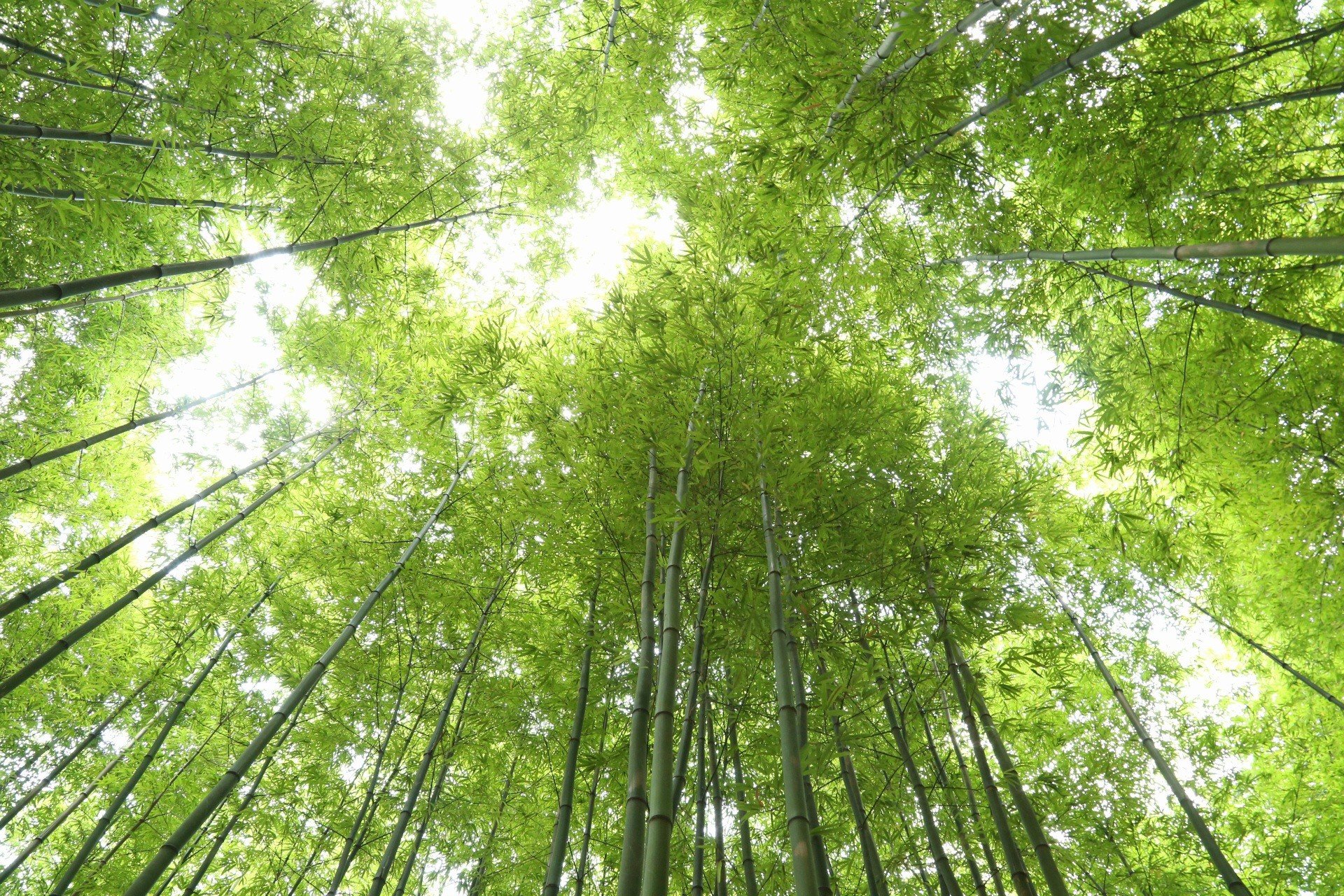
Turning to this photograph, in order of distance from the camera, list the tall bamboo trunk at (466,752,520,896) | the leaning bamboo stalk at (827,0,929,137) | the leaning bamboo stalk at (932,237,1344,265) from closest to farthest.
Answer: the leaning bamboo stalk at (932,237,1344,265) → the leaning bamboo stalk at (827,0,929,137) → the tall bamboo trunk at (466,752,520,896)

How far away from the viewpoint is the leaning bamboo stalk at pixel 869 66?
99.1 inches

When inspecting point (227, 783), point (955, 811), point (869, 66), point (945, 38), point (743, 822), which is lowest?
point (227, 783)

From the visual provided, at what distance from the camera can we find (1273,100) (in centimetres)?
255

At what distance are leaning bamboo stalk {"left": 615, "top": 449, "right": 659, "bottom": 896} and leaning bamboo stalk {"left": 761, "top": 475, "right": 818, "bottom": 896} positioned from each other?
437 millimetres

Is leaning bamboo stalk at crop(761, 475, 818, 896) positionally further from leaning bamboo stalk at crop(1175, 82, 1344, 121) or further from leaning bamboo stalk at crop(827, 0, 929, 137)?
leaning bamboo stalk at crop(1175, 82, 1344, 121)

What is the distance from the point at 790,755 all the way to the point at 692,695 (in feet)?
1.93

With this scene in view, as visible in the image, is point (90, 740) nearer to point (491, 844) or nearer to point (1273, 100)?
point (491, 844)

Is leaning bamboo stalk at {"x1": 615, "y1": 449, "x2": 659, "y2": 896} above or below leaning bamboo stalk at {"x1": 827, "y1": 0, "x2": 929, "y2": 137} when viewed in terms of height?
below

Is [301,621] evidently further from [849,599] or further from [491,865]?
[849,599]

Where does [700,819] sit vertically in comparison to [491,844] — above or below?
below

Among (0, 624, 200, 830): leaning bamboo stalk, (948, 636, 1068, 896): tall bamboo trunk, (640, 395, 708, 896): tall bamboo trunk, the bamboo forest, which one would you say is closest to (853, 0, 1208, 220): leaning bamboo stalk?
the bamboo forest

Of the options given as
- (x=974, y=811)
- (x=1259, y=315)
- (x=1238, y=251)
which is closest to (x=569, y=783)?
(x=974, y=811)

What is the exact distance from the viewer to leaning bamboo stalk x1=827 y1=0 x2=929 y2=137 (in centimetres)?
252

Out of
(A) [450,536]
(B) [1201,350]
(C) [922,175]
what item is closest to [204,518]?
(A) [450,536]
